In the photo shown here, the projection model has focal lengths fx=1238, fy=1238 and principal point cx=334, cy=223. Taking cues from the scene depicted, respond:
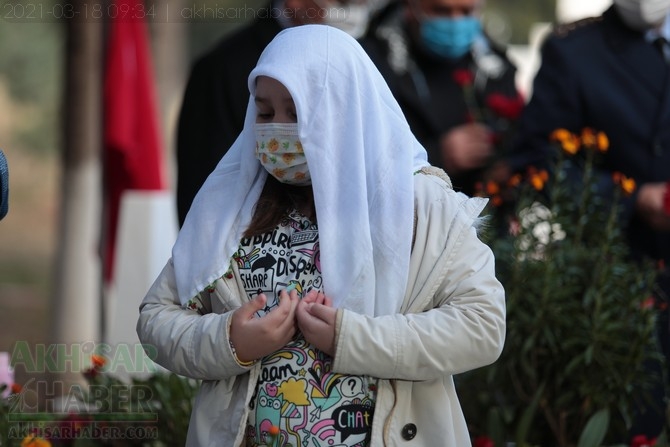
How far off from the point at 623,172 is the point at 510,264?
76 centimetres

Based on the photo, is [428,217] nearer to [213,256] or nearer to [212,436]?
[213,256]

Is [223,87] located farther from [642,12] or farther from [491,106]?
[642,12]

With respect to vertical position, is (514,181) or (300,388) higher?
(514,181)

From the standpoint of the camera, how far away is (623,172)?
502 centimetres

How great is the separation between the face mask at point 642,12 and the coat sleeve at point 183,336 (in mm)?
2710

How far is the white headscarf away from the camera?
2832 mm

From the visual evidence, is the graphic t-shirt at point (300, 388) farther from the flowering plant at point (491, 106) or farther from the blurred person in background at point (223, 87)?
the flowering plant at point (491, 106)

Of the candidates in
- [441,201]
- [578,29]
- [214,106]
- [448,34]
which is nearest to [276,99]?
[441,201]

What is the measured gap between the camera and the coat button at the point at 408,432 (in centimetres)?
283

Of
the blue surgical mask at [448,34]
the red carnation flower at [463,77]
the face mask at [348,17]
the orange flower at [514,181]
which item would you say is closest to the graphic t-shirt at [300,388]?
the orange flower at [514,181]

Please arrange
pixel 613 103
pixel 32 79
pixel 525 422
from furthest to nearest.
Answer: pixel 32 79
pixel 613 103
pixel 525 422

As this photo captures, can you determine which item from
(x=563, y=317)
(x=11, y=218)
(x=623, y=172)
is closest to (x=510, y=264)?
(x=563, y=317)

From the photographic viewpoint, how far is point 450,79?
6.08 metres

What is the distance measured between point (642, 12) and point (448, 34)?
1.17 meters
